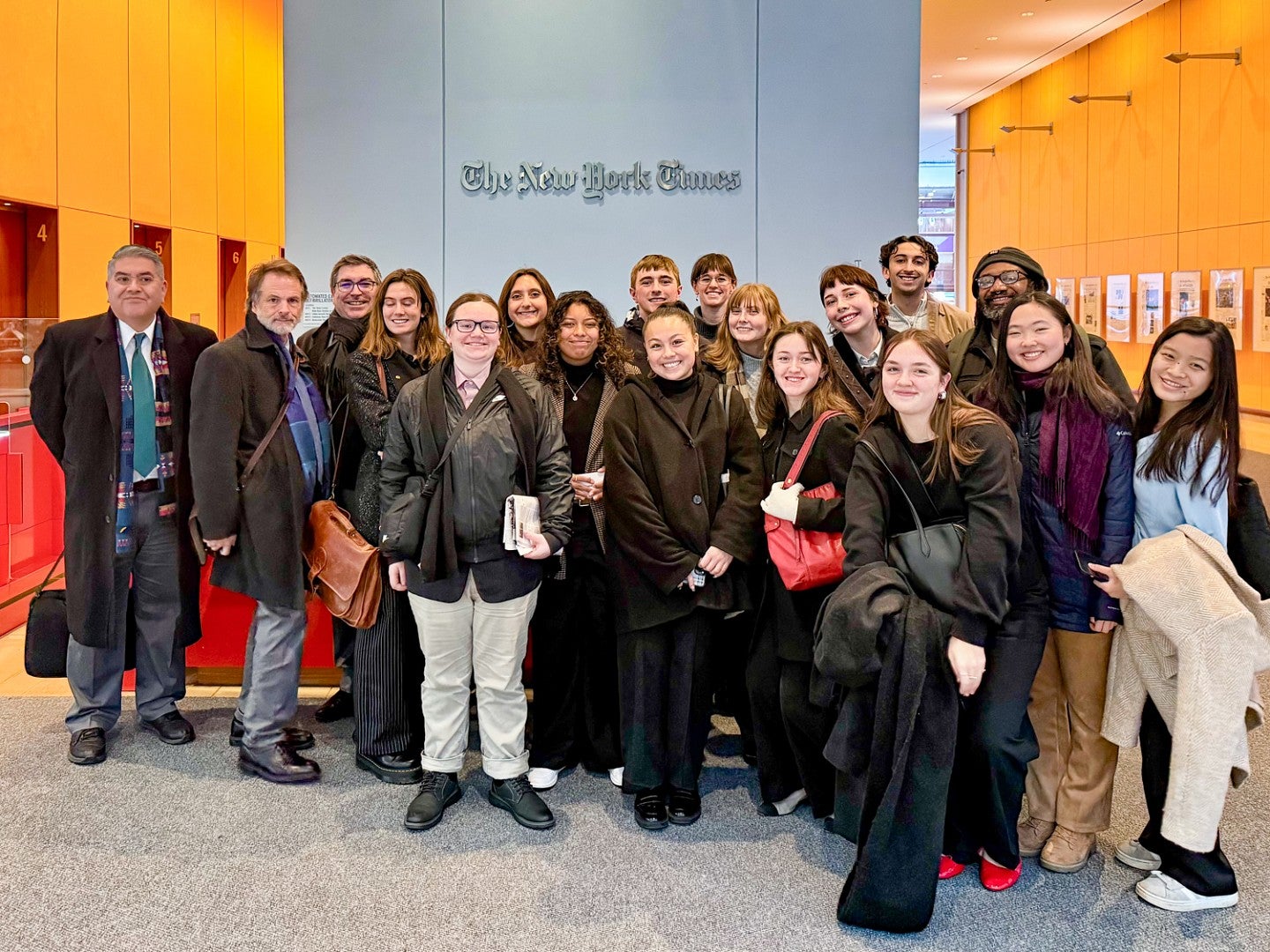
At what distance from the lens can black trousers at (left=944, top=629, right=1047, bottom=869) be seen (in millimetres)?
2842

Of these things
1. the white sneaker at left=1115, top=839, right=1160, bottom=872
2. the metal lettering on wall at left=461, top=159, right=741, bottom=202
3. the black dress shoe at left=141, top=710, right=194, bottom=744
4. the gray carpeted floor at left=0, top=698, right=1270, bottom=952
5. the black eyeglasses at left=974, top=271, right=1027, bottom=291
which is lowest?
the gray carpeted floor at left=0, top=698, right=1270, bottom=952

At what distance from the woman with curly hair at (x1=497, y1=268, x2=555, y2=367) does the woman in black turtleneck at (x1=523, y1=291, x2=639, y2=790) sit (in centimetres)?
6

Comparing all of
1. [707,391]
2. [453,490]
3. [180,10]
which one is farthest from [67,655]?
[180,10]

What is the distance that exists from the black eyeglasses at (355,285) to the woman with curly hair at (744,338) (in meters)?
1.39

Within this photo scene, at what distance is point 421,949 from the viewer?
8.64 feet

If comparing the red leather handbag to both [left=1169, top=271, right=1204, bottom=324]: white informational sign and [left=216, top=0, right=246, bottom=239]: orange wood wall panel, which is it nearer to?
[left=216, top=0, right=246, bottom=239]: orange wood wall panel

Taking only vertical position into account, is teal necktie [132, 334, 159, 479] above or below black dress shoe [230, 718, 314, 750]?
above

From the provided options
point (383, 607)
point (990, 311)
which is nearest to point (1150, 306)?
point (990, 311)

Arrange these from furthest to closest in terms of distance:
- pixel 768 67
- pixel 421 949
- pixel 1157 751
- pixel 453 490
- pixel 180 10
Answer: pixel 180 10 < pixel 768 67 < pixel 453 490 < pixel 1157 751 < pixel 421 949

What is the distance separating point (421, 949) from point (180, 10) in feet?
36.5

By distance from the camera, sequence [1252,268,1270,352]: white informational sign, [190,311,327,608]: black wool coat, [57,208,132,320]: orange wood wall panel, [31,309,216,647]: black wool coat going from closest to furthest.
Result: [190,311,327,608]: black wool coat → [31,309,216,647]: black wool coat → [57,208,132,320]: orange wood wall panel → [1252,268,1270,352]: white informational sign

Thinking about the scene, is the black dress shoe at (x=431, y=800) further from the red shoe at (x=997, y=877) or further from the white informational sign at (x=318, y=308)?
the white informational sign at (x=318, y=308)

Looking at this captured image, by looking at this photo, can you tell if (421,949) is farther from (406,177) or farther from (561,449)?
(406,177)

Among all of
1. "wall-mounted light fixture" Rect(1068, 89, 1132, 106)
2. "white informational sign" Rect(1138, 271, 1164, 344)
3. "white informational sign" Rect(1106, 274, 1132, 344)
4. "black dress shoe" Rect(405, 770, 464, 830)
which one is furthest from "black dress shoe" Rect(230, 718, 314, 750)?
"white informational sign" Rect(1106, 274, 1132, 344)
